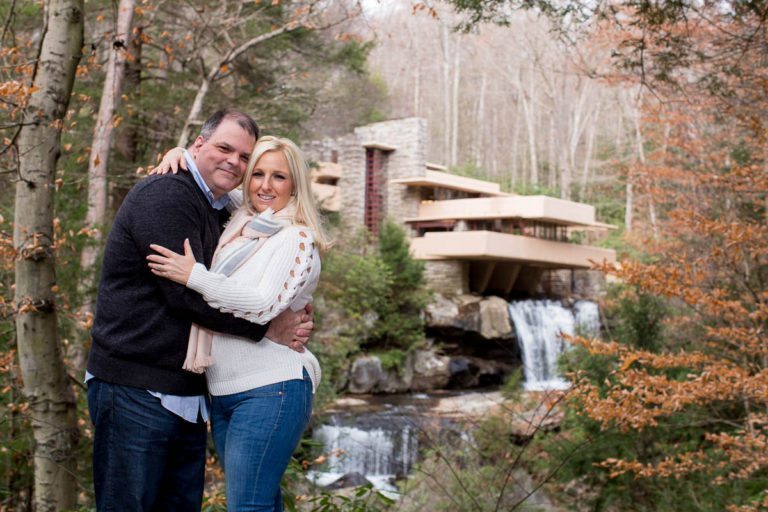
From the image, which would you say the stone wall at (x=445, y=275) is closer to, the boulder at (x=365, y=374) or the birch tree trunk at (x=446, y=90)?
the boulder at (x=365, y=374)

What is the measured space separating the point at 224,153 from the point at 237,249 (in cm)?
27

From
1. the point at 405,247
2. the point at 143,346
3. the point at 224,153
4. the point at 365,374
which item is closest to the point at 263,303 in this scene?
the point at 143,346

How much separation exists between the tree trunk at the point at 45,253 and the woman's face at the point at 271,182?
91 cm

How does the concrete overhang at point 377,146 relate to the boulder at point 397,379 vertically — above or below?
above

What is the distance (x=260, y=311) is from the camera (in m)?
2.07

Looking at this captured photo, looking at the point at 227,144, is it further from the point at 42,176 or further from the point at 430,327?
the point at 430,327

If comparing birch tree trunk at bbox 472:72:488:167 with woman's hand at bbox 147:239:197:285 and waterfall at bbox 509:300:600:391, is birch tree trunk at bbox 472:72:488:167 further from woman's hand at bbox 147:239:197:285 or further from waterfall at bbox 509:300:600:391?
woman's hand at bbox 147:239:197:285

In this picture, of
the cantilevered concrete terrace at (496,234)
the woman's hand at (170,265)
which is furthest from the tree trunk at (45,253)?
the cantilevered concrete terrace at (496,234)

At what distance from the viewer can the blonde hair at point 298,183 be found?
222cm

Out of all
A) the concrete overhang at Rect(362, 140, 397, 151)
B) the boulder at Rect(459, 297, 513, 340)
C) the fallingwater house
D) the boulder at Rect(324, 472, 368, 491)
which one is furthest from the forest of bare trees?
the concrete overhang at Rect(362, 140, 397, 151)

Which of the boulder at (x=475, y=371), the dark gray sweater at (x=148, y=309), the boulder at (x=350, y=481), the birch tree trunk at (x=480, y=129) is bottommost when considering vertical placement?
the boulder at (x=350, y=481)

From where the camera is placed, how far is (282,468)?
6.97ft

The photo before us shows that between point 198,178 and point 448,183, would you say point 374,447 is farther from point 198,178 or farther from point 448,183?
point 448,183

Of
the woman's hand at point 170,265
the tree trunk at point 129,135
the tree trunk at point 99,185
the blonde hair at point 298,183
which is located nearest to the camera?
the woman's hand at point 170,265
